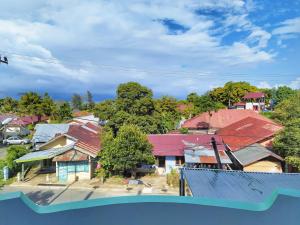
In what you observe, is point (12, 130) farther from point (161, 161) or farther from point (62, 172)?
point (161, 161)

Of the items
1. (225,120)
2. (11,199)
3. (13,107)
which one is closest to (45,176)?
(11,199)

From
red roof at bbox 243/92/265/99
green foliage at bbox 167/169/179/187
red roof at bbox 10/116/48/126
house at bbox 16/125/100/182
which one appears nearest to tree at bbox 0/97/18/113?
red roof at bbox 10/116/48/126

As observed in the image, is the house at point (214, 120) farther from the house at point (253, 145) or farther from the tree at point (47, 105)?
the tree at point (47, 105)

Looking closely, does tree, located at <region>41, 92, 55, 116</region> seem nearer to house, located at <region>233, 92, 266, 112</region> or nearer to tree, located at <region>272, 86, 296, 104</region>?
house, located at <region>233, 92, 266, 112</region>

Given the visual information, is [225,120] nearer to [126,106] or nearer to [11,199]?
[126,106]

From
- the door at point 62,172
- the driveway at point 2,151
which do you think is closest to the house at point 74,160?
the door at point 62,172

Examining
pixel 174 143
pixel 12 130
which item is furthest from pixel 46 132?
pixel 174 143
